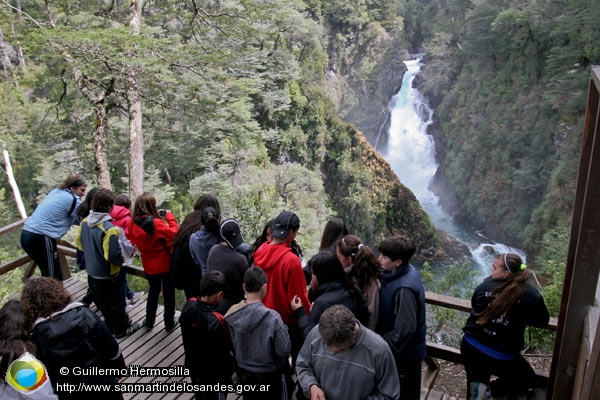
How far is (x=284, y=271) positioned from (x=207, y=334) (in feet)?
2.14

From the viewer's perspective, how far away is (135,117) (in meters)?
8.41

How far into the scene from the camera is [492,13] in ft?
81.9

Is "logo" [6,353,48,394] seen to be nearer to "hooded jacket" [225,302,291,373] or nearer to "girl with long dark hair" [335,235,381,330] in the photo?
"hooded jacket" [225,302,291,373]

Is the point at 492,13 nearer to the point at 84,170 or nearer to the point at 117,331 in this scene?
the point at 84,170

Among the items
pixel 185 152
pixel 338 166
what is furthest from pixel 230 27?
pixel 338 166

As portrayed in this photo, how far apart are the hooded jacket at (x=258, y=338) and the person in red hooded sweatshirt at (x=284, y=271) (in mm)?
362

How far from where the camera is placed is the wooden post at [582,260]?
2.00 meters

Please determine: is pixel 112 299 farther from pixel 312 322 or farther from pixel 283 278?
pixel 312 322

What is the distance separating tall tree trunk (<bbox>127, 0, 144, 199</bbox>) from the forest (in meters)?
0.03

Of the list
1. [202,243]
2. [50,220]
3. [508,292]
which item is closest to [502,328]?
[508,292]

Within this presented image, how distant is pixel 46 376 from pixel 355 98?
3436cm

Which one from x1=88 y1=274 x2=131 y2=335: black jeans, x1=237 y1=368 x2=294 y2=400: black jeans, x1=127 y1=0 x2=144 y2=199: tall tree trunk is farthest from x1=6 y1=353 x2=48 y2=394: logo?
x1=127 y1=0 x2=144 y2=199: tall tree trunk

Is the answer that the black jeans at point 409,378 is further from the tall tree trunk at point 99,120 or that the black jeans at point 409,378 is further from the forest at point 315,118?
the tall tree trunk at point 99,120

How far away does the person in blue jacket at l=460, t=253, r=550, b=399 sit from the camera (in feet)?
8.04
